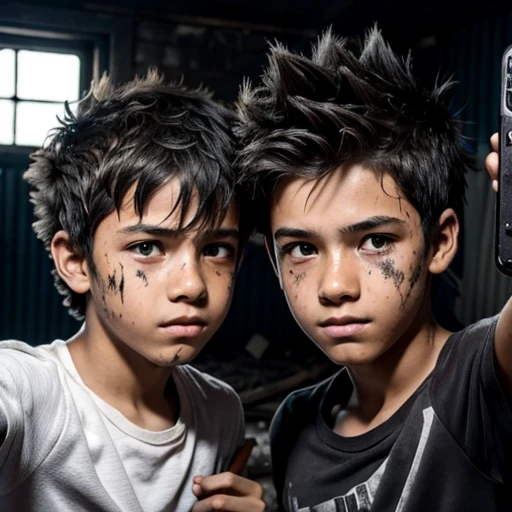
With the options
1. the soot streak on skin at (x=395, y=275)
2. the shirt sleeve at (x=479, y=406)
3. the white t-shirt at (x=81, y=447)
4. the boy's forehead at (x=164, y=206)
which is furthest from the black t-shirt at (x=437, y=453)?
the boy's forehead at (x=164, y=206)

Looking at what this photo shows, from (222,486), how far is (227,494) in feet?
0.07

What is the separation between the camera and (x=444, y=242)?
1182 millimetres

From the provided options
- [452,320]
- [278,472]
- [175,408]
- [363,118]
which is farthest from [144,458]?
[452,320]

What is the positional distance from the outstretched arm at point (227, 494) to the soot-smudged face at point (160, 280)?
21 centimetres

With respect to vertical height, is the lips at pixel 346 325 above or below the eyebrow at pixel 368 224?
below

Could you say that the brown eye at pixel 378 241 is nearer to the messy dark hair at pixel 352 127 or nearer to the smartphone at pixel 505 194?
the messy dark hair at pixel 352 127

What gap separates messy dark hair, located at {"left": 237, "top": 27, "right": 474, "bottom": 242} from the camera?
1144 millimetres

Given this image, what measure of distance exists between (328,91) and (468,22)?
230 cm

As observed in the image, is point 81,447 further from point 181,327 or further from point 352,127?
point 352,127

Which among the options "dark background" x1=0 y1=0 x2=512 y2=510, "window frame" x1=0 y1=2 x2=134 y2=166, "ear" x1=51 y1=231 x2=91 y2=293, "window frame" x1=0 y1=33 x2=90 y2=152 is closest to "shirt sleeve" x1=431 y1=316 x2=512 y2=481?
"ear" x1=51 y1=231 x2=91 y2=293

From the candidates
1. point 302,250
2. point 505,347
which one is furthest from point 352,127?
point 505,347

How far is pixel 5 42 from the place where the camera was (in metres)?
3.38

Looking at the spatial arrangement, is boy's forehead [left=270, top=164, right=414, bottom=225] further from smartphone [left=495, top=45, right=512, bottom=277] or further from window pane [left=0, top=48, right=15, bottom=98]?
window pane [left=0, top=48, right=15, bottom=98]

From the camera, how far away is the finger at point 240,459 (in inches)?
51.1
